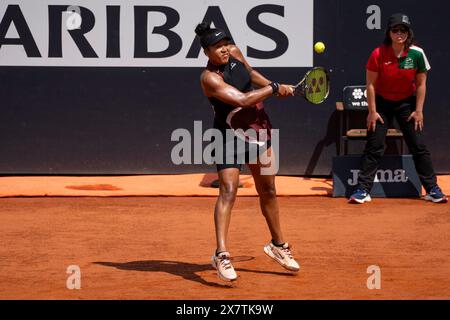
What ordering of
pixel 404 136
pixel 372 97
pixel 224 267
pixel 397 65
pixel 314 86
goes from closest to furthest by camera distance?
1. pixel 224 267
2. pixel 314 86
3. pixel 397 65
4. pixel 372 97
5. pixel 404 136

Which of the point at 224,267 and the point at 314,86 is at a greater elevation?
the point at 314,86

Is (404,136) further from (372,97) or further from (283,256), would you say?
(283,256)

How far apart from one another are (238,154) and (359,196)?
3728 mm

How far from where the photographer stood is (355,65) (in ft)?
39.3

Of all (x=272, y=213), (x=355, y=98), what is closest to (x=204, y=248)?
(x=272, y=213)

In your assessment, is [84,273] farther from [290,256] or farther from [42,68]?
[42,68]

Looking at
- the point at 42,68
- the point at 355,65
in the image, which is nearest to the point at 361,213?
the point at 355,65

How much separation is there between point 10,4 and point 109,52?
1.31 m

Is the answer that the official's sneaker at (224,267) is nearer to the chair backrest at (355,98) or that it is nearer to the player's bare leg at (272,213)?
the player's bare leg at (272,213)

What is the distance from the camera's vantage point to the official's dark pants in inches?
411

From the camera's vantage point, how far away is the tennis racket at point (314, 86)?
7156 mm

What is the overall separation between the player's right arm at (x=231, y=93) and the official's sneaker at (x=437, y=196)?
4.17 m

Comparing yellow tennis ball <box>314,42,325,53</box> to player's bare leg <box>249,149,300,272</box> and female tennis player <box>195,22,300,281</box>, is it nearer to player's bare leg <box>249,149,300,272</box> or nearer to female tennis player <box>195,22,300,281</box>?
female tennis player <box>195,22,300,281</box>

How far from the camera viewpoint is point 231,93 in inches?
269
